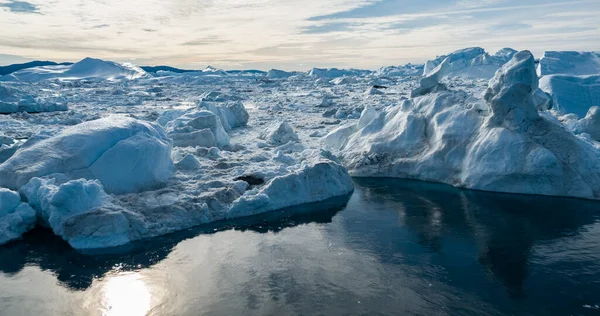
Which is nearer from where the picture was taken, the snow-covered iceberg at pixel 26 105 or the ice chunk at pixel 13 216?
the ice chunk at pixel 13 216

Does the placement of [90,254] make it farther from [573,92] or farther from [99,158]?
[573,92]

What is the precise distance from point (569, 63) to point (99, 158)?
4407cm

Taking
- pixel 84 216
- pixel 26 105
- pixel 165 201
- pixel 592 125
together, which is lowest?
pixel 165 201

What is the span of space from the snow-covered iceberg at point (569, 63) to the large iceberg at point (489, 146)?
29.2m

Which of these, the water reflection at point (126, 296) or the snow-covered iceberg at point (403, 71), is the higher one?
the snow-covered iceberg at point (403, 71)

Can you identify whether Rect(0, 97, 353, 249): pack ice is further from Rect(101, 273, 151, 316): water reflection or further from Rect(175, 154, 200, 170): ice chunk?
Rect(101, 273, 151, 316): water reflection

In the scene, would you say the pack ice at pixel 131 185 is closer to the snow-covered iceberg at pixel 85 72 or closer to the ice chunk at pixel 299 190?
the ice chunk at pixel 299 190

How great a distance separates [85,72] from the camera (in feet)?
295

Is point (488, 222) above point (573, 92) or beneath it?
beneath

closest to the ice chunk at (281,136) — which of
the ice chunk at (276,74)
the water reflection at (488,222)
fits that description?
the water reflection at (488,222)

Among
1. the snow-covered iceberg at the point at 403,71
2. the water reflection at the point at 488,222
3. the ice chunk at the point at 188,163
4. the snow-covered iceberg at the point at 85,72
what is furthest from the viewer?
the snow-covered iceberg at the point at 403,71

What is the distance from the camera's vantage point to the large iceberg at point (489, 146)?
1295 centimetres

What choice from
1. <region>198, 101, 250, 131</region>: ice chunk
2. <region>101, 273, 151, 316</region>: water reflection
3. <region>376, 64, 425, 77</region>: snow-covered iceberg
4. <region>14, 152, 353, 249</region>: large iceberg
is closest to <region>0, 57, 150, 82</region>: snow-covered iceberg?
<region>376, 64, 425, 77</region>: snow-covered iceberg

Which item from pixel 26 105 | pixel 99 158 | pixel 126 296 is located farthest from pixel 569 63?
pixel 26 105
